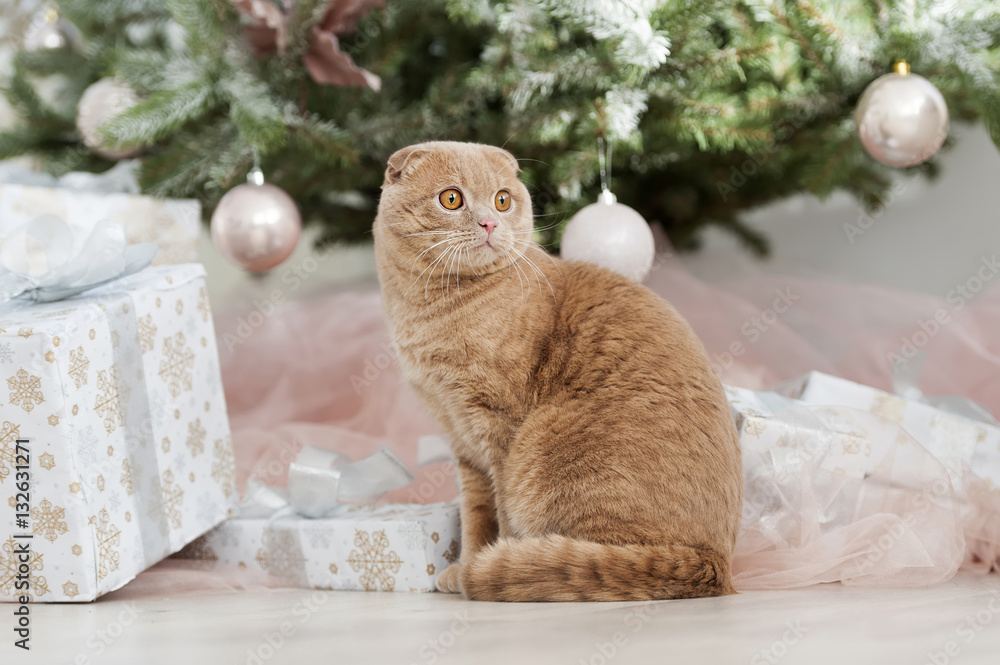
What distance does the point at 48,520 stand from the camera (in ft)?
2.89

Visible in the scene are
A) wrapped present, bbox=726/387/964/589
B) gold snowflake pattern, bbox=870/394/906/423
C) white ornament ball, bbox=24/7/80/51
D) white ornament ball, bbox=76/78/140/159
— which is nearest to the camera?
wrapped present, bbox=726/387/964/589

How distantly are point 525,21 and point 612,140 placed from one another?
0.73 ft

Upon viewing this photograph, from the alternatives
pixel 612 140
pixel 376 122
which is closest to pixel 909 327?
pixel 612 140

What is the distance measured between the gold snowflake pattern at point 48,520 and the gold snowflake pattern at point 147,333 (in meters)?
0.21

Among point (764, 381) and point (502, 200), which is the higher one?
point (502, 200)

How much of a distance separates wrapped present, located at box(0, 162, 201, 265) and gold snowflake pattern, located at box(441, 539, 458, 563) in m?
0.62

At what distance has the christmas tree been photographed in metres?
1.22

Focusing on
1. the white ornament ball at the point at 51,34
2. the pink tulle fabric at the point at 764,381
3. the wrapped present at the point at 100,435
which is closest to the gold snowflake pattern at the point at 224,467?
the wrapped present at the point at 100,435

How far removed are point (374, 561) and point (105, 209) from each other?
2.20 ft

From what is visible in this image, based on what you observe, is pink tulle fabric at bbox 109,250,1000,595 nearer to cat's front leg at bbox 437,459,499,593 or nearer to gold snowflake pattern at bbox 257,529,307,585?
gold snowflake pattern at bbox 257,529,307,585

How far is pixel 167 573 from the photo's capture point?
101cm

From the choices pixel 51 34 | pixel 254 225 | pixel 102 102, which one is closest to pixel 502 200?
pixel 254 225

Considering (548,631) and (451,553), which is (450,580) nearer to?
(451,553)

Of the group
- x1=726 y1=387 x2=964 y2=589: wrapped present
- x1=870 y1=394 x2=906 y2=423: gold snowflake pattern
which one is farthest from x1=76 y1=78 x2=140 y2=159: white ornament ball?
x1=870 y1=394 x2=906 y2=423: gold snowflake pattern
